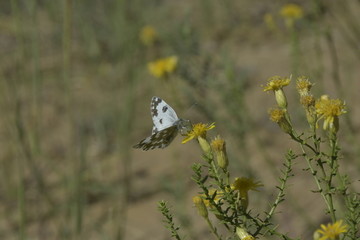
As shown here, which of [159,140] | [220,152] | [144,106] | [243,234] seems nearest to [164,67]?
[159,140]

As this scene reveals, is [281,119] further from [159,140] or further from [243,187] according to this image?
[159,140]

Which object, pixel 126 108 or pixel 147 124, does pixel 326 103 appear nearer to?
pixel 126 108

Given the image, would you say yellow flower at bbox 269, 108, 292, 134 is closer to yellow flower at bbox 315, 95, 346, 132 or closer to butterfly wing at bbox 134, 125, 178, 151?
yellow flower at bbox 315, 95, 346, 132

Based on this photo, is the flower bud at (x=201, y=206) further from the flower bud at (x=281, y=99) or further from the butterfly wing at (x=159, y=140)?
the flower bud at (x=281, y=99)

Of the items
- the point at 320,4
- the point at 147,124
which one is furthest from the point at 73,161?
the point at 147,124

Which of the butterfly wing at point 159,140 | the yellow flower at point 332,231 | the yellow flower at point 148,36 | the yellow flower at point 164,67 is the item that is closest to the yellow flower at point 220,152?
the butterfly wing at point 159,140

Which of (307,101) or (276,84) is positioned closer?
(307,101)
